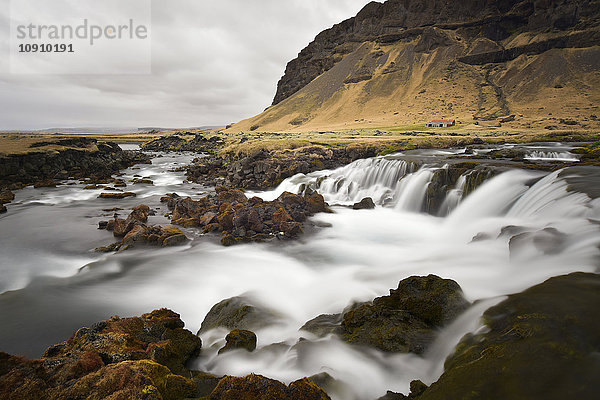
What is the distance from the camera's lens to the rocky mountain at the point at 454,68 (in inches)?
3696

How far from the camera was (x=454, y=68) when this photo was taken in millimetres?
124375

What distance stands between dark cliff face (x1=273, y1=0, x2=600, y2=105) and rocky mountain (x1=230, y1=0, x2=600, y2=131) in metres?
0.51

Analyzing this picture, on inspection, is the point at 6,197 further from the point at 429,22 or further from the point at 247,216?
the point at 429,22

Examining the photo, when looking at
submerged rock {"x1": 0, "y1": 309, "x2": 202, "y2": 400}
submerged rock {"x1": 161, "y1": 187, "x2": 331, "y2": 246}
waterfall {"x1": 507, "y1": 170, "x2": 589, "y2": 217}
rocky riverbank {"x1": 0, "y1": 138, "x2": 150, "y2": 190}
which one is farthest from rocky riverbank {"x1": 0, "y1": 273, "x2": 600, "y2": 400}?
rocky riverbank {"x1": 0, "y1": 138, "x2": 150, "y2": 190}

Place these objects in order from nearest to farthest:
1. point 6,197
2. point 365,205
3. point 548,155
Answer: point 365,205 < point 6,197 < point 548,155

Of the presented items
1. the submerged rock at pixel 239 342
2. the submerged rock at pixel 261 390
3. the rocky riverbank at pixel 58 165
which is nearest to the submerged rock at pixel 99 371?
the submerged rock at pixel 261 390

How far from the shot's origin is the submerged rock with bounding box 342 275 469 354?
499 centimetres

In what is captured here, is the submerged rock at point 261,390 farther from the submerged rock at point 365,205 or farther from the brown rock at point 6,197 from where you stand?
the brown rock at point 6,197

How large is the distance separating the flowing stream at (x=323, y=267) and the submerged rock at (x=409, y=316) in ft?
0.63

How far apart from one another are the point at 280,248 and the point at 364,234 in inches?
178

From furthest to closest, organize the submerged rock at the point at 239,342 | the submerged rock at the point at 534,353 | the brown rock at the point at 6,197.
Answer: the brown rock at the point at 6,197 < the submerged rock at the point at 239,342 < the submerged rock at the point at 534,353

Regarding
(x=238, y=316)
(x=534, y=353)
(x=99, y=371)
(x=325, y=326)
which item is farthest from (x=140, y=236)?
(x=534, y=353)

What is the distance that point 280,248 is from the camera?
12562mm

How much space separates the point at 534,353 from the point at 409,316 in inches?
87.7
